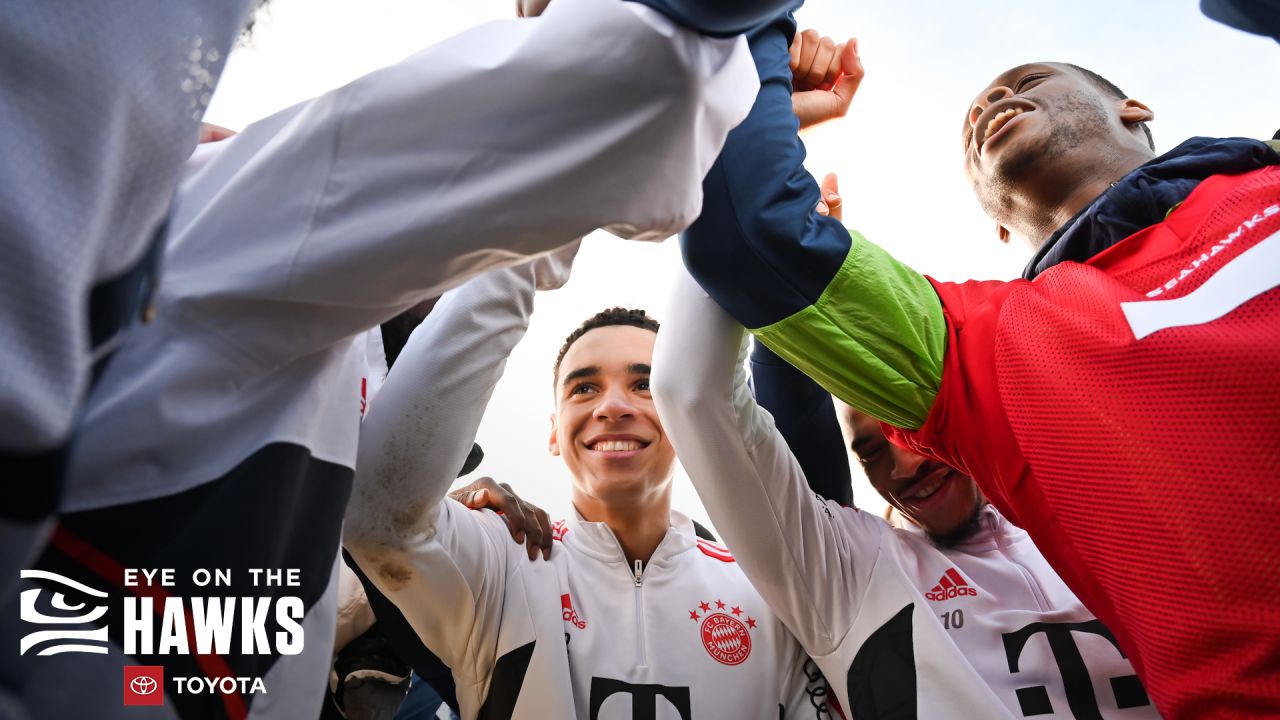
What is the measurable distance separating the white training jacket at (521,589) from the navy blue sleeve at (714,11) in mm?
455

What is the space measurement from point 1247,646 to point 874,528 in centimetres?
72

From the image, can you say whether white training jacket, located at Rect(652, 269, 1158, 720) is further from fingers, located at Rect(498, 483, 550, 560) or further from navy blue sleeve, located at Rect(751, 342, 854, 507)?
fingers, located at Rect(498, 483, 550, 560)

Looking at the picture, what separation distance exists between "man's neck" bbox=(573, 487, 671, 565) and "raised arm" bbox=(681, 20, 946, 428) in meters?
0.74

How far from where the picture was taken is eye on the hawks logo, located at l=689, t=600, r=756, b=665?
1.39 metres

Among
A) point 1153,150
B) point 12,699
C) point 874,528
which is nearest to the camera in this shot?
point 12,699

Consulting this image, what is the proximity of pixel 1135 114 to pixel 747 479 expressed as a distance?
1.32 meters

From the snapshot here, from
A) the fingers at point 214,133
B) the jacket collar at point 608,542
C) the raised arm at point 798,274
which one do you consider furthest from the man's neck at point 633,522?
the fingers at point 214,133

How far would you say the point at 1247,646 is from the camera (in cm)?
73

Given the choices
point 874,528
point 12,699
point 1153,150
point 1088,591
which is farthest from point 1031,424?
point 1153,150

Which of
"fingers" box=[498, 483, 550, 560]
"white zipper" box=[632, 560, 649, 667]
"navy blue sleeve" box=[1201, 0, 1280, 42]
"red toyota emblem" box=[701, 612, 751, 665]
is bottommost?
"red toyota emblem" box=[701, 612, 751, 665]

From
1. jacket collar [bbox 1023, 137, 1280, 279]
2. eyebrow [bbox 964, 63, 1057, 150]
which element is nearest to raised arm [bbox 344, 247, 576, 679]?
→ jacket collar [bbox 1023, 137, 1280, 279]

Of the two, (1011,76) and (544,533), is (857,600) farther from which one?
(1011,76)

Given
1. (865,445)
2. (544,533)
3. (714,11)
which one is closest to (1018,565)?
(865,445)

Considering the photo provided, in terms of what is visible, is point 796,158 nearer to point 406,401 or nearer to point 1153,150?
point 406,401
